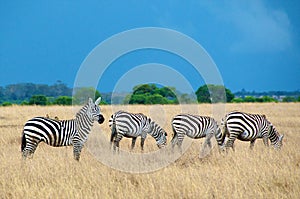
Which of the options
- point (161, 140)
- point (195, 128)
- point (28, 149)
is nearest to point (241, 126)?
point (195, 128)

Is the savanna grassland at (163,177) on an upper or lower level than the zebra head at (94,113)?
lower

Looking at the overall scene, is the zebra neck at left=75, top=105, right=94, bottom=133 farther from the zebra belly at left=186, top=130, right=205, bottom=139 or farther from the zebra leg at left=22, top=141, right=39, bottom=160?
the zebra belly at left=186, top=130, right=205, bottom=139

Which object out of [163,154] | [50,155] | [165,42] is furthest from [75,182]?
[165,42]

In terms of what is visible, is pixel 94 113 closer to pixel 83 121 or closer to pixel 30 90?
pixel 83 121

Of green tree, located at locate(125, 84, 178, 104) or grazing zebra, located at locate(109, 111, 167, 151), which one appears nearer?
grazing zebra, located at locate(109, 111, 167, 151)

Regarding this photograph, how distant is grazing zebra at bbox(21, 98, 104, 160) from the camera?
9.87 metres

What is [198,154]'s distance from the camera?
11.8 meters

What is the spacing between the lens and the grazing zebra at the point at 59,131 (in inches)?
388

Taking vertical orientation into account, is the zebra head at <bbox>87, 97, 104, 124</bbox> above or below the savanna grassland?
above

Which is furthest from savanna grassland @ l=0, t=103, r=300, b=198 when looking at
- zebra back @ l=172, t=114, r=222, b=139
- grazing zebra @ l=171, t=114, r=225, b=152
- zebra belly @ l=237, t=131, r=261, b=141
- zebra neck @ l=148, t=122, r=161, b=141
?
zebra neck @ l=148, t=122, r=161, b=141

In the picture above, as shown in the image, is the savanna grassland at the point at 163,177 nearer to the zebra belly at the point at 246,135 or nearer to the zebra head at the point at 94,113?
the zebra belly at the point at 246,135

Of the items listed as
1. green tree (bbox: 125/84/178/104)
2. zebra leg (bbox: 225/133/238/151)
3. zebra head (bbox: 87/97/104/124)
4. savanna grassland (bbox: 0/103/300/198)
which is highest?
green tree (bbox: 125/84/178/104)

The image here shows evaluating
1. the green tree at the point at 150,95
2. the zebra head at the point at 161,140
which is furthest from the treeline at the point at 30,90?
the zebra head at the point at 161,140

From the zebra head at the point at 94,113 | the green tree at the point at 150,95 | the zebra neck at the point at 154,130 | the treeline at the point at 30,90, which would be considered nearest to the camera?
the zebra head at the point at 94,113
